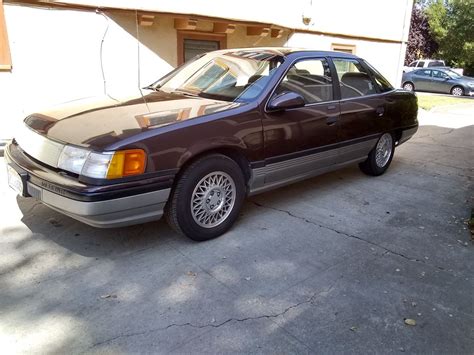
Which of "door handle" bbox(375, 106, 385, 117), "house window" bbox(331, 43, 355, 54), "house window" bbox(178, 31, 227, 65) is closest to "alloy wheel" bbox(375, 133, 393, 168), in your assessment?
"door handle" bbox(375, 106, 385, 117)

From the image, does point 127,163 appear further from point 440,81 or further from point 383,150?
point 440,81

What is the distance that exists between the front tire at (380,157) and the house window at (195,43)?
4066 mm

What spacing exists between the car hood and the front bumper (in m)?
0.32

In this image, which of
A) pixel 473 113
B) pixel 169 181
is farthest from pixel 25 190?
pixel 473 113

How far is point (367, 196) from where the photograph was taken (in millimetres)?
5062

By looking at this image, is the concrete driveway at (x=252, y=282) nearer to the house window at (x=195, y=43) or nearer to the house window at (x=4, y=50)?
the house window at (x=4, y=50)

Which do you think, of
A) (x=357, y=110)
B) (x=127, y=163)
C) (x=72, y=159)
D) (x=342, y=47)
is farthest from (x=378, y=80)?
(x=342, y=47)

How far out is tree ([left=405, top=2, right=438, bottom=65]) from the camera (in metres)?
29.2

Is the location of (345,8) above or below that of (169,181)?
above

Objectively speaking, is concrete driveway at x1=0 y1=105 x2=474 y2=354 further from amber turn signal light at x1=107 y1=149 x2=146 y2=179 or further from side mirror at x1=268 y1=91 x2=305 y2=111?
side mirror at x1=268 y1=91 x2=305 y2=111

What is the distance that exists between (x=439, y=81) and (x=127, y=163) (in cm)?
2140

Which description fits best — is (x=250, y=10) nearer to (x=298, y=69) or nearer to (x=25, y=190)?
(x=298, y=69)

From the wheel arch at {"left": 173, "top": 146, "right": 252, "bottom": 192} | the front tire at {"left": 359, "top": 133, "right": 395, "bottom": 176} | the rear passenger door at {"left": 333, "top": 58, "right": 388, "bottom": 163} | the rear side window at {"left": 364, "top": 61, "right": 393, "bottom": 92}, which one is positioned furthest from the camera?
the front tire at {"left": 359, "top": 133, "right": 395, "bottom": 176}

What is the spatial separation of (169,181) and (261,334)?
1338 mm
